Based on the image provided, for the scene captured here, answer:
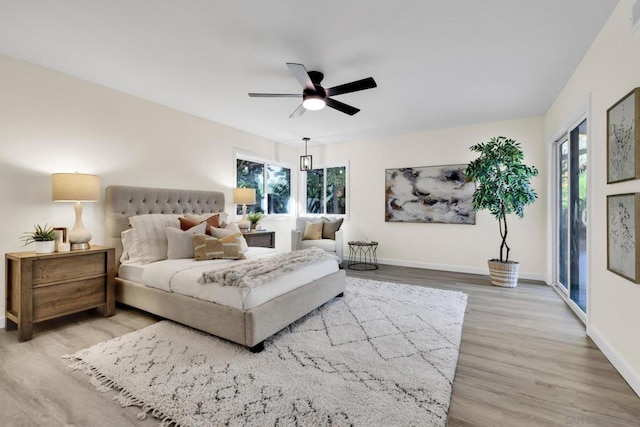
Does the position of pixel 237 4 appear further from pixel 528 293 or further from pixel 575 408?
pixel 528 293

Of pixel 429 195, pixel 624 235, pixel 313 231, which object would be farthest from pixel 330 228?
pixel 624 235

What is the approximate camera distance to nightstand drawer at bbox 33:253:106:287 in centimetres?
252

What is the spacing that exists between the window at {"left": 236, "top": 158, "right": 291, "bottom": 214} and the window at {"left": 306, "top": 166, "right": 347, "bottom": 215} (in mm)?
530

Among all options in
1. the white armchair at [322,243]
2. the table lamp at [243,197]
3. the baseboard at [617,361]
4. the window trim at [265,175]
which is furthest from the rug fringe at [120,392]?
the white armchair at [322,243]

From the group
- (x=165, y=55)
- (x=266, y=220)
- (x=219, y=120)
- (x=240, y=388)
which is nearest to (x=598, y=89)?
(x=240, y=388)

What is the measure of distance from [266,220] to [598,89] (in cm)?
503

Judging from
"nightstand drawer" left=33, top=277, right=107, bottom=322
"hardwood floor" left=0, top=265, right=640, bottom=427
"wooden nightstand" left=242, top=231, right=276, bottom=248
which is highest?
"wooden nightstand" left=242, top=231, right=276, bottom=248

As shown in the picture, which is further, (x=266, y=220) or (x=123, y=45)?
(x=266, y=220)

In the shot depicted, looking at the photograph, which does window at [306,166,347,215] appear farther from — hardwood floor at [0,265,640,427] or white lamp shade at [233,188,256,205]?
hardwood floor at [0,265,640,427]

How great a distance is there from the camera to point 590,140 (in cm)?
260

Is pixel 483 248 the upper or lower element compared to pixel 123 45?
lower

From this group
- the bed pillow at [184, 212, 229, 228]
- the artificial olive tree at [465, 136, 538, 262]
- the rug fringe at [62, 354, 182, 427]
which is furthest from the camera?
the artificial olive tree at [465, 136, 538, 262]

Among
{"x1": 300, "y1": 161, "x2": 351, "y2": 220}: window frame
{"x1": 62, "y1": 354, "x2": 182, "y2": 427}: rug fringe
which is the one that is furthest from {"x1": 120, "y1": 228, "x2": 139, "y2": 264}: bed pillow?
{"x1": 300, "y1": 161, "x2": 351, "y2": 220}: window frame

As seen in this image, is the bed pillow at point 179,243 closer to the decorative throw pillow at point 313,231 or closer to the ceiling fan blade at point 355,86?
the ceiling fan blade at point 355,86
